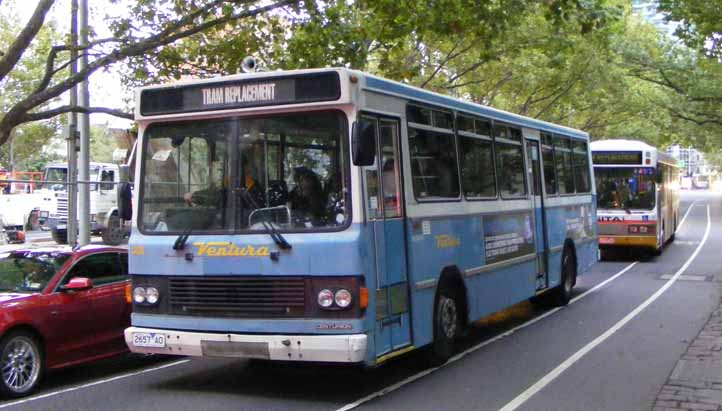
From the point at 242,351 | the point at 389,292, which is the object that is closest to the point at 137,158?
the point at 242,351

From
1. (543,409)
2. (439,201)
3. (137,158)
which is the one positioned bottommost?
(543,409)

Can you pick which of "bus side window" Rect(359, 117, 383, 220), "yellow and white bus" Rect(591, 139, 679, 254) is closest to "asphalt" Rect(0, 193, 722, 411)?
"bus side window" Rect(359, 117, 383, 220)

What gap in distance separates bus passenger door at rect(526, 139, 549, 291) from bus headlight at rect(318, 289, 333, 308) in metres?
6.27

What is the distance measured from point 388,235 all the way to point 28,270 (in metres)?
4.11

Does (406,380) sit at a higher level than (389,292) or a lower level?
lower

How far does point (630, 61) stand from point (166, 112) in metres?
27.9

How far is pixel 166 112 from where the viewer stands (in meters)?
8.00

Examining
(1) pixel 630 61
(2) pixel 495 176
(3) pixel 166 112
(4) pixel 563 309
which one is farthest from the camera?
(1) pixel 630 61

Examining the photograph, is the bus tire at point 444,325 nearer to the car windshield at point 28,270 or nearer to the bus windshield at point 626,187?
the car windshield at point 28,270

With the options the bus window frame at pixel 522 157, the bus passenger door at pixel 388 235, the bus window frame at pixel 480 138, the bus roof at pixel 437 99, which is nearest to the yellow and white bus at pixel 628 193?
the bus roof at pixel 437 99

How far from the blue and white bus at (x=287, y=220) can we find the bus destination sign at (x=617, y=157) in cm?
1483

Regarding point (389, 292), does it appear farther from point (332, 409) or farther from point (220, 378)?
point (220, 378)

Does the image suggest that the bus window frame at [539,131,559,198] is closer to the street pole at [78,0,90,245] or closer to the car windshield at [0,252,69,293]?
the car windshield at [0,252,69,293]

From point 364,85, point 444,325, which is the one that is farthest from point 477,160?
point 364,85
